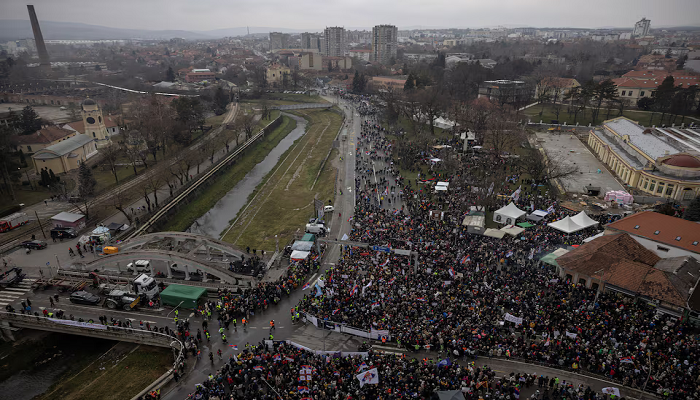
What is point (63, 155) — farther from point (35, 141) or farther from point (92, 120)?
point (92, 120)

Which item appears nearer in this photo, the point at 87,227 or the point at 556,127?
the point at 87,227

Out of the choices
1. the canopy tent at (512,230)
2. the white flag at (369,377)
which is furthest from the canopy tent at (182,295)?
the canopy tent at (512,230)

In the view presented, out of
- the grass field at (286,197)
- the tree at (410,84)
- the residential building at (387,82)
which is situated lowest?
the grass field at (286,197)

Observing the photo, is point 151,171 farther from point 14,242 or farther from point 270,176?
point 14,242

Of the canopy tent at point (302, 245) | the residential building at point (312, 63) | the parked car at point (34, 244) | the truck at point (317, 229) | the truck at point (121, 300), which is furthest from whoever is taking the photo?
the residential building at point (312, 63)

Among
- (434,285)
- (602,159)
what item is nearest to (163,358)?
(434,285)

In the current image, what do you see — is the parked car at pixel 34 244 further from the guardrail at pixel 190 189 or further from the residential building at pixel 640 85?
the residential building at pixel 640 85
